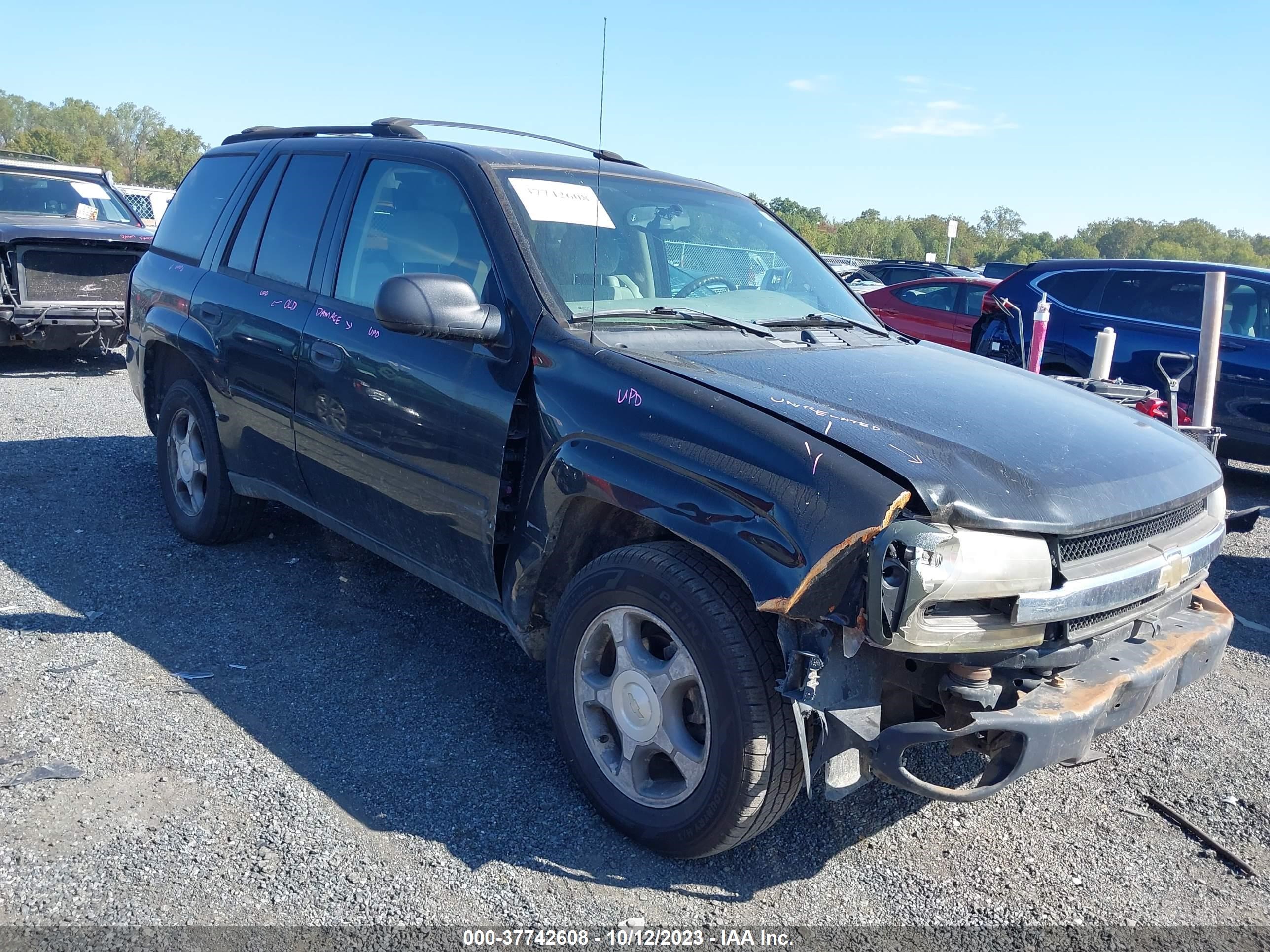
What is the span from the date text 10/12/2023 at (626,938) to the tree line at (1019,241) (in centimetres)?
4067

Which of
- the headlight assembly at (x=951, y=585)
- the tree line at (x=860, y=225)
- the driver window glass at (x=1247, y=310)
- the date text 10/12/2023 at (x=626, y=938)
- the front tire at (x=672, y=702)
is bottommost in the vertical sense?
the date text 10/12/2023 at (x=626, y=938)

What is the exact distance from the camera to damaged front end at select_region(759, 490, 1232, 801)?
7.73 feet

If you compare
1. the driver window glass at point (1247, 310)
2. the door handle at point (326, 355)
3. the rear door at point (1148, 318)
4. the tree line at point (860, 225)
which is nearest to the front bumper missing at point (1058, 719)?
the door handle at point (326, 355)

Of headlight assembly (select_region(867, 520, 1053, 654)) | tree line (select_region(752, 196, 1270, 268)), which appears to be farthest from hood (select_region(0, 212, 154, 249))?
tree line (select_region(752, 196, 1270, 268))

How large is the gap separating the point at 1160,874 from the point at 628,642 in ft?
5.46

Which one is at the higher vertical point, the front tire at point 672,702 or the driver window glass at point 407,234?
the driver window glass at point 407,234

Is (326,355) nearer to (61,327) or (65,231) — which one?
(61,327)

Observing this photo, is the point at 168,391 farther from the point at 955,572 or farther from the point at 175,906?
the point at 955,572

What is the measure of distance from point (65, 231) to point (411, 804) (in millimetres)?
8269

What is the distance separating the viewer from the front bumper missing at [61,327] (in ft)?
29.9

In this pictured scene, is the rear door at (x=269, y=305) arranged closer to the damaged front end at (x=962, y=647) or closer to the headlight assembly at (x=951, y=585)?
→ the damaged front end at (x=962, y=647)

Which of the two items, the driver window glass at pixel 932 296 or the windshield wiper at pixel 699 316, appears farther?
the driver window glass at pixel 932 296

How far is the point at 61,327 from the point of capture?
30.5 feet

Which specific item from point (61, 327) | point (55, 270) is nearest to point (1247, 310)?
point (61, 327)
